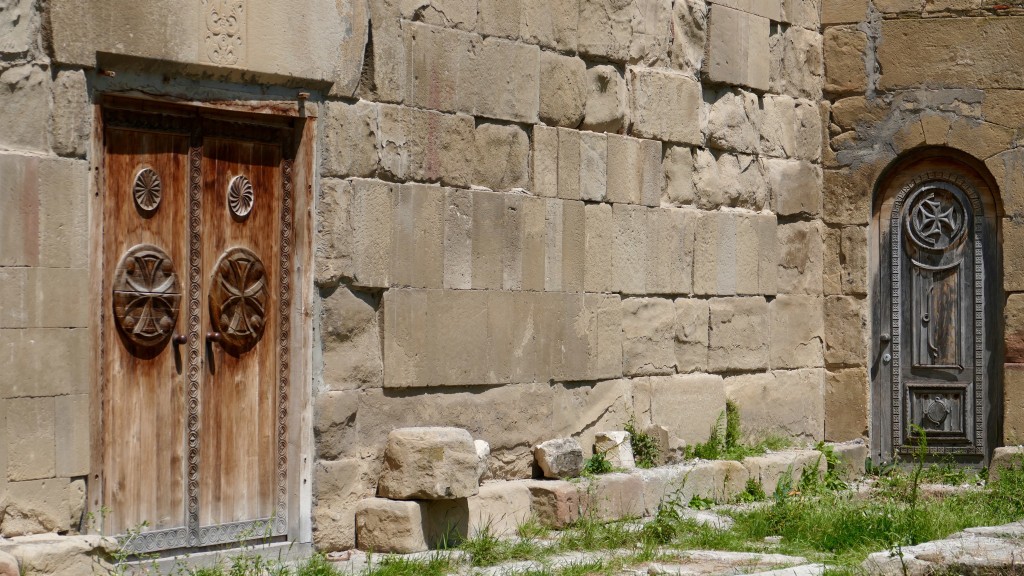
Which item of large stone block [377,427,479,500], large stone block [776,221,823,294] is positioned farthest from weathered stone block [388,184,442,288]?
large stone block [776,221,823,294]

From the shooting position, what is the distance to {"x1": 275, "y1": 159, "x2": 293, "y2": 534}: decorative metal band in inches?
285

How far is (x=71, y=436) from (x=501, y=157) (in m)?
3.19

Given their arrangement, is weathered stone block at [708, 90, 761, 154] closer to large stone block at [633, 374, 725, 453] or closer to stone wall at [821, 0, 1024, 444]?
stone wall at [821, 0, 1024, 444]

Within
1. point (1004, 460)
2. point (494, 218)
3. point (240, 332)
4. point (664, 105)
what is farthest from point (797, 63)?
point (240, 332)

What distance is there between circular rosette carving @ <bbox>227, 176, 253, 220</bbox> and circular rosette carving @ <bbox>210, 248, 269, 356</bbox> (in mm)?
196

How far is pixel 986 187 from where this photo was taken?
418 inches

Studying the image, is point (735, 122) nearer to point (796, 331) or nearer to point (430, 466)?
point (796, 331)

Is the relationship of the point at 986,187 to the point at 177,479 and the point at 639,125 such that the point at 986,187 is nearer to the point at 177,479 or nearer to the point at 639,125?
the point at 639,125

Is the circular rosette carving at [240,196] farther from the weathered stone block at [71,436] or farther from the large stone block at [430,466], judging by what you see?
the large stone block at [430,466]

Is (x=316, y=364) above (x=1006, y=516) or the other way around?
above

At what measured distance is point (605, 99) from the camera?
900 cm

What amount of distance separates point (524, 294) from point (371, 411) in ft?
4.56

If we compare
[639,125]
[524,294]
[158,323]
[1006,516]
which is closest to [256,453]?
[158,323]

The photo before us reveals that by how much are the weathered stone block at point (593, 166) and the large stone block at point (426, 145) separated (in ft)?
3.37
